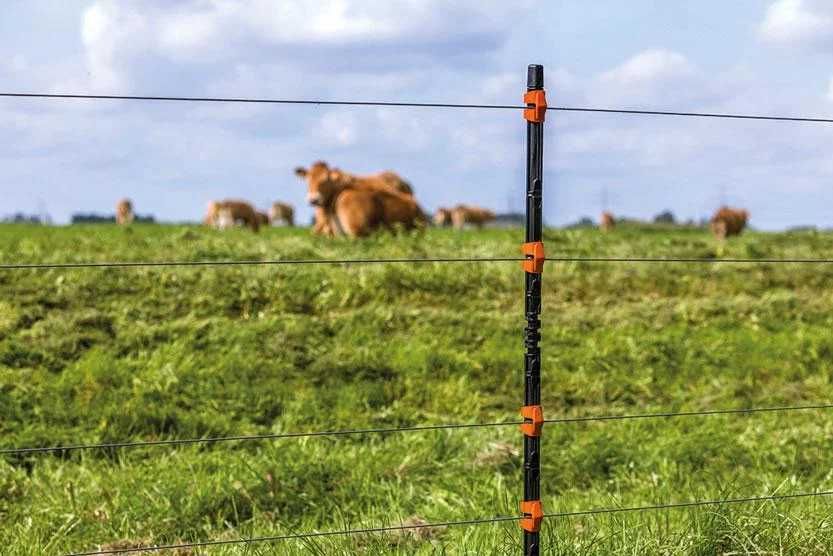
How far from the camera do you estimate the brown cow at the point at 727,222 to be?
2209 centimetres

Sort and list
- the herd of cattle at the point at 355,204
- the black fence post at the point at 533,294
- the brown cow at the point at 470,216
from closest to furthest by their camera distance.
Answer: the black fence post at the point at 533,294 → the herd of cattle at the point at 355,204 → the brown cow at the point at 470,216

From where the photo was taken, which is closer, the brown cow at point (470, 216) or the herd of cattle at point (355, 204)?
the herd of cattle at point (355, 204)

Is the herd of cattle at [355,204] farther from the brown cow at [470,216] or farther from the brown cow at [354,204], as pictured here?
the brown cow at [470,216]

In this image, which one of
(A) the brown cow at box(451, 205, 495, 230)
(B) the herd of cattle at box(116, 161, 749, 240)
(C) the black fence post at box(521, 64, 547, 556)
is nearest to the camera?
(C) the black fence post at box(521, 64, 547, 556)

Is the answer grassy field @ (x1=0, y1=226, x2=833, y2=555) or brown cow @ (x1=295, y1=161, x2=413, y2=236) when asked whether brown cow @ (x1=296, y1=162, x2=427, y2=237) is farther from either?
grassy field @ (x1=0, y1=226, x2=833, y2=555)

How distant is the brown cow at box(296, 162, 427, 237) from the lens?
472 inches

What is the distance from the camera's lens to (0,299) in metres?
7.83

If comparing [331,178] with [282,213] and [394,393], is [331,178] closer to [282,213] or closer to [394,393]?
[394,393]

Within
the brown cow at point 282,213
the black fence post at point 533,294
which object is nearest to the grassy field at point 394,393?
the black fence post at point 533,294

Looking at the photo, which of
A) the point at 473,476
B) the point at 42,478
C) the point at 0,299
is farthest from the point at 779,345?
the point at 0,299

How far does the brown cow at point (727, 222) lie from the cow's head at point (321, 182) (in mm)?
12204

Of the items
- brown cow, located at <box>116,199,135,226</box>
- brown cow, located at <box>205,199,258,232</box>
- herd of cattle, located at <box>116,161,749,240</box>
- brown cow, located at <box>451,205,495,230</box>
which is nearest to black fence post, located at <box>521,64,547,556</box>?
herd of cattle, located at <box>116,161,749,240</box>

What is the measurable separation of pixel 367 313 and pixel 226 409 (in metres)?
1.93

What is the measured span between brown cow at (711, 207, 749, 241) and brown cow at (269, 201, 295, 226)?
2071 centimetres
